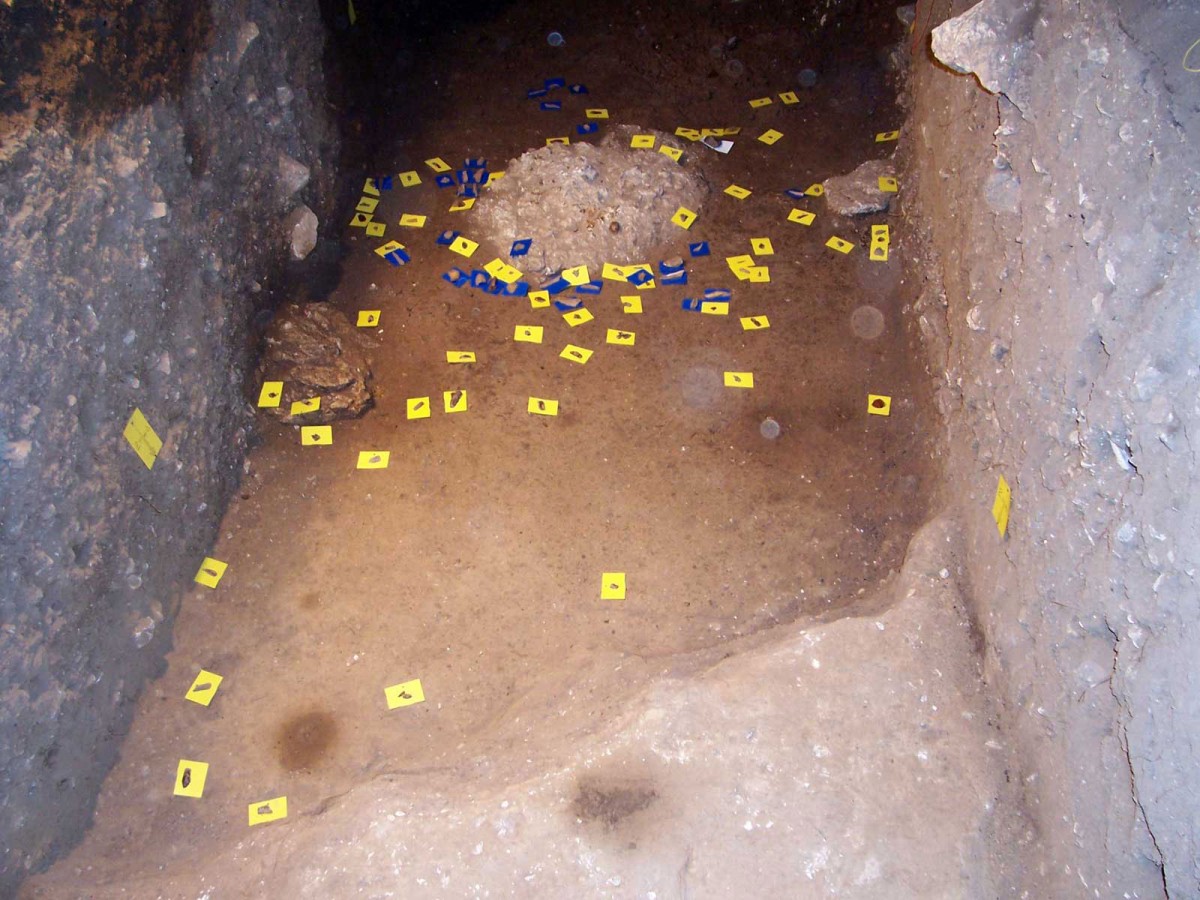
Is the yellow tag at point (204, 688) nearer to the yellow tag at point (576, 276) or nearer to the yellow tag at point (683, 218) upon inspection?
the yellow tag at point (576, 276)

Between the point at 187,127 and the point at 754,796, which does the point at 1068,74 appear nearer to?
the point at 754,796

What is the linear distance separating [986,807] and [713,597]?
3.91 feet

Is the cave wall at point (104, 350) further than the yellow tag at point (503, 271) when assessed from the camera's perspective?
No

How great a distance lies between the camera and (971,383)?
3.44 m

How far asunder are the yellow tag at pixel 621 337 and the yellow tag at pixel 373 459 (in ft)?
4.02

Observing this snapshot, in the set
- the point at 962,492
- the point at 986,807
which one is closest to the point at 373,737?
the point at 986,807

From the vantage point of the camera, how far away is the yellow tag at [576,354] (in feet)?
14.3

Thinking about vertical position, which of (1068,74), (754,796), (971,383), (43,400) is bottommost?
(754,796)

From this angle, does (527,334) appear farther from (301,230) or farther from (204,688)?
(204,688)

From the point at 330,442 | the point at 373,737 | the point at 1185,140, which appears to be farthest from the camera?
the point at 330,442

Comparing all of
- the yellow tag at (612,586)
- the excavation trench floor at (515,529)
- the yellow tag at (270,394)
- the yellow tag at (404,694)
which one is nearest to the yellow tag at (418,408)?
the excavation trench floor at (515,529)

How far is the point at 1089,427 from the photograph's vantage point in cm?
249

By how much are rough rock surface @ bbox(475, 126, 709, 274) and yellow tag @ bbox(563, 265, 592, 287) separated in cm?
7

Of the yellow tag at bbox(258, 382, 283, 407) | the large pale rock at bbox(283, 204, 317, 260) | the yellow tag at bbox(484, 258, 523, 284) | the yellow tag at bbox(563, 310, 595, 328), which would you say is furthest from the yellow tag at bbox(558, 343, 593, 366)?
the large pale rock at bbox(283, 204, 317, 260)
